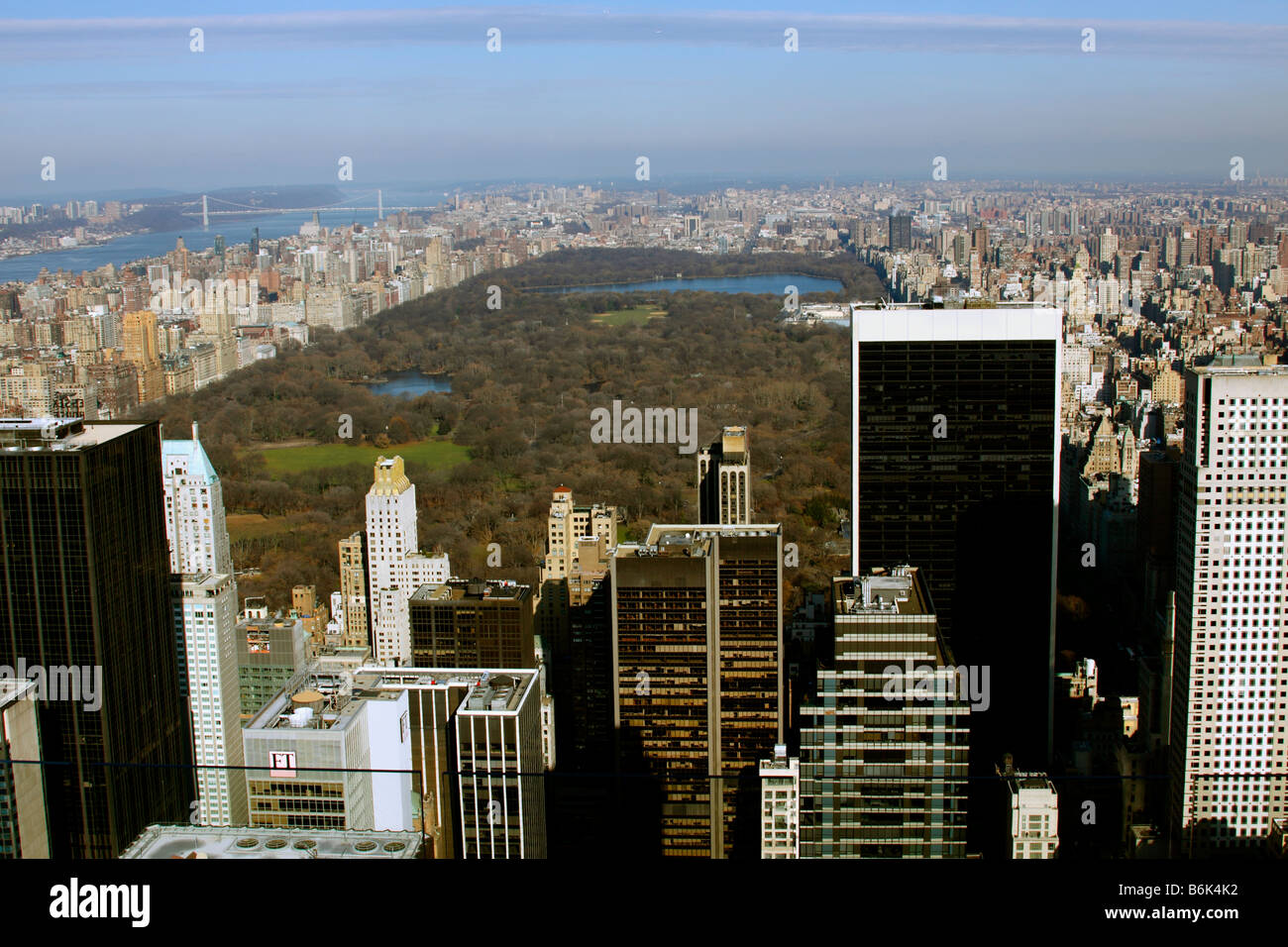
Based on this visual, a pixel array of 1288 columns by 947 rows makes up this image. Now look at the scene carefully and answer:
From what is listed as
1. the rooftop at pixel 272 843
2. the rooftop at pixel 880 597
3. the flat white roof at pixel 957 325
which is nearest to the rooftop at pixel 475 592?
the flat white roof at pixel 957 325

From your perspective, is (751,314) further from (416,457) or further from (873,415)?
(873,415)

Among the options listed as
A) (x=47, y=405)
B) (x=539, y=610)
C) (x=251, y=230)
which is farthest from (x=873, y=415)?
(x=251, y=230)

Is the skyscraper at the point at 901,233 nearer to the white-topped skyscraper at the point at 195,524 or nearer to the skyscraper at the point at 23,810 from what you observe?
Answer: the white-topped skyscraper at the point at 195,524

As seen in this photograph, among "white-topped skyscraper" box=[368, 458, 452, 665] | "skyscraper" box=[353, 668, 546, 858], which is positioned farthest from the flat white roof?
"skyscraper" box=[353, 668, 546, 858]

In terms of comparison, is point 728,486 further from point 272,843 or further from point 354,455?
point 272,843

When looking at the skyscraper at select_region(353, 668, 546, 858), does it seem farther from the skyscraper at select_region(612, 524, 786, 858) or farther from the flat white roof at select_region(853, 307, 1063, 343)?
the flat white roof at select_region(853, 307, 1063, 343)

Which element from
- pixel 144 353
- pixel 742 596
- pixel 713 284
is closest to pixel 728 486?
pixel 742 596
